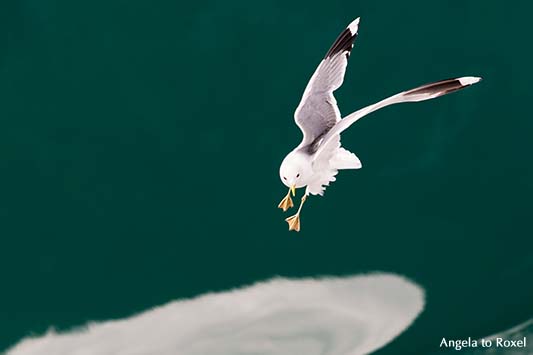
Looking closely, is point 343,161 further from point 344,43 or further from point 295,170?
point 344,43

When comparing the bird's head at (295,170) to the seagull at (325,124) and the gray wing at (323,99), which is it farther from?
the gray wing at (323,99)

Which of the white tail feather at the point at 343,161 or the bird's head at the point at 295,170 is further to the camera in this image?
the white tail feather at the point at 343,161

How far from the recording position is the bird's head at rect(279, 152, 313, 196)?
5855 mm

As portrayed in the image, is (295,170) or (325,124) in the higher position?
(325,124)

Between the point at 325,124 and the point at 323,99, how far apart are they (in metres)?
0.19

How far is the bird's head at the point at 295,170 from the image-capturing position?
5855 millimetres

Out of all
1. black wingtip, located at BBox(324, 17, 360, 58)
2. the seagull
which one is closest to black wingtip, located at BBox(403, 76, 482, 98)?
the seagull

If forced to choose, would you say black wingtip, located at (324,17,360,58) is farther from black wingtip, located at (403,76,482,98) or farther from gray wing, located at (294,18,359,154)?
black wingtip, located at (403,76,482,98)

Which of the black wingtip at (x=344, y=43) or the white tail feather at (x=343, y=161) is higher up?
the black wingtip at (x=344, y=43)

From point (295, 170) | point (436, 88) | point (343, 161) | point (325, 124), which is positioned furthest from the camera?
point (325, 124)

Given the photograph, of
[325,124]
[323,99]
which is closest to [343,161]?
[325,124]

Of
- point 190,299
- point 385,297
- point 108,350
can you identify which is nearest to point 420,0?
point 385,297

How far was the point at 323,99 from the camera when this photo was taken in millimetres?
6473

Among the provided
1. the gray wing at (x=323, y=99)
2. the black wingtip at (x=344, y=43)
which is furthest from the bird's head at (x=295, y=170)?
the black wingtip at (x=344, y=43)
